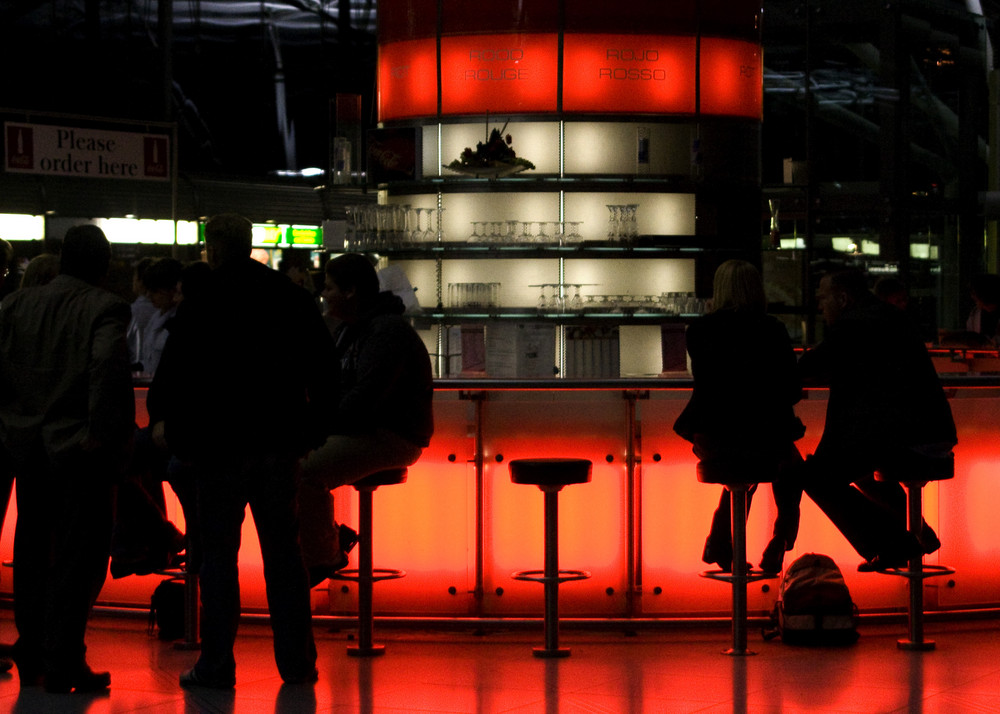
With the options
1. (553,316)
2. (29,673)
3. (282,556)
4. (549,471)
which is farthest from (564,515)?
(553,316)

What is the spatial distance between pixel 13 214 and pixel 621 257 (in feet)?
39.5

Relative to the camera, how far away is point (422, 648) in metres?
5.95

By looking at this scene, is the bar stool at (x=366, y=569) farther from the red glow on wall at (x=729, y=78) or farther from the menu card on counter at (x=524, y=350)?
the red glow on wall at (x=729, y=78)

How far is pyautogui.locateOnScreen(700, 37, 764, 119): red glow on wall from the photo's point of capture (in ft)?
30.3

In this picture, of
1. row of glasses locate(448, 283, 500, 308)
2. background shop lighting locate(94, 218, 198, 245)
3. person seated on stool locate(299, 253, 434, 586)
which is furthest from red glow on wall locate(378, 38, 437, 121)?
background shop lighting locate(94, 218, 198, 245)

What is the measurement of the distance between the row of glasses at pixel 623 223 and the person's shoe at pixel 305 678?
13.3ft

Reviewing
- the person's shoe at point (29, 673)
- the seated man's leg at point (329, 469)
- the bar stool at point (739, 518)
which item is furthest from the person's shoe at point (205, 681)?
the bar stool at point (739, 518)

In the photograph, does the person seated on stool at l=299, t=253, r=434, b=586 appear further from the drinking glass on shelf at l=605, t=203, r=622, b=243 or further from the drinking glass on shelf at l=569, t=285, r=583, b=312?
the drinking glass on shelf at l=605, t=203, r=622, b=243

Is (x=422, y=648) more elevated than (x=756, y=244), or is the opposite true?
(x=756, y=244)

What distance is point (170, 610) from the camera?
19.9 ft

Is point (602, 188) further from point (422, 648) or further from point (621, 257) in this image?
point (422, 648)

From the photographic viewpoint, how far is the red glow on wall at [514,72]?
357 inches

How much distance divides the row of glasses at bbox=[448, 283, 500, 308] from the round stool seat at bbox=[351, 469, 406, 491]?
2982mm

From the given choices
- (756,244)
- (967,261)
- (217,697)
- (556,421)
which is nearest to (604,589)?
(556,421)
